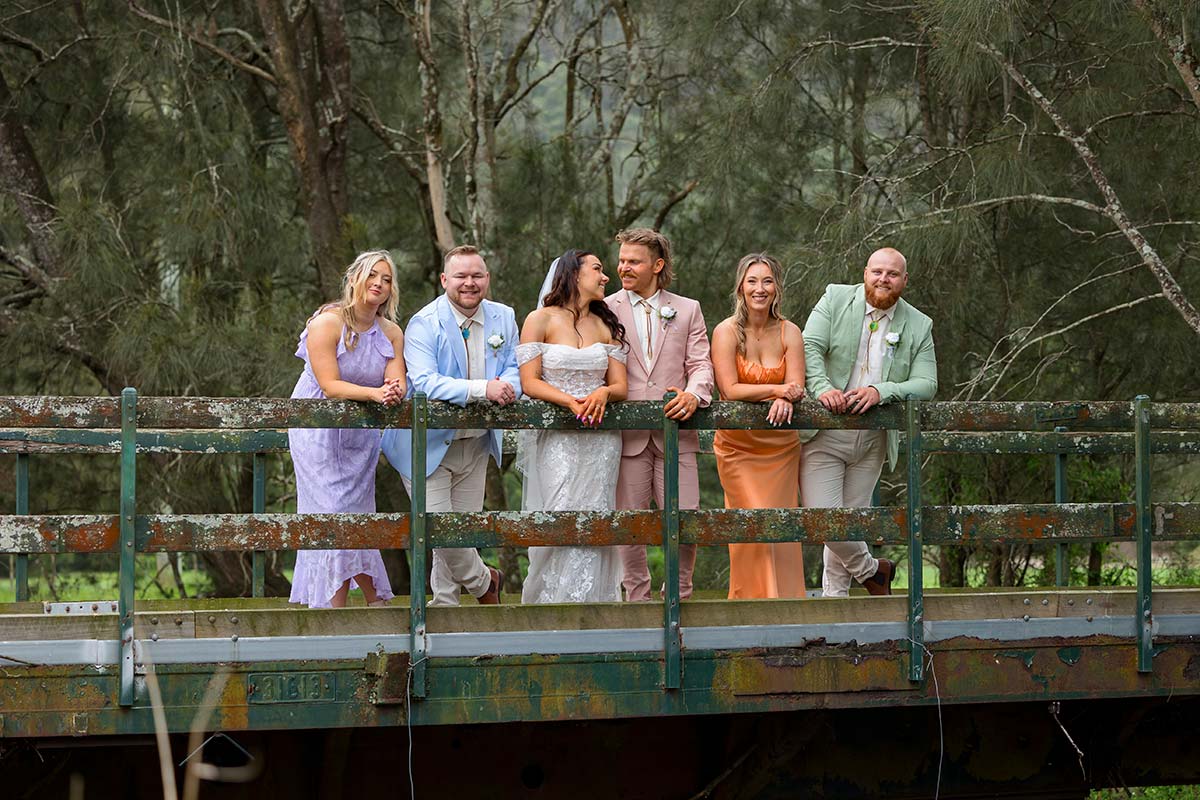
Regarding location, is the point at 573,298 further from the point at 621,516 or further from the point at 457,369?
the point at 621,516

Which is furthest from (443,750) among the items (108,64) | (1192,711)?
(108,64)

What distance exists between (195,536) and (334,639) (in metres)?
0.55

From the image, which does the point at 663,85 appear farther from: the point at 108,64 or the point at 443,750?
the point at 443,750

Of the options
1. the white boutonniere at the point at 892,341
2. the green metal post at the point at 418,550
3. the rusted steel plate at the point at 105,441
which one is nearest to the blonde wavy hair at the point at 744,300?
the white boutonniere at the point at 892,341

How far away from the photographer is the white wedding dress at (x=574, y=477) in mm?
5707

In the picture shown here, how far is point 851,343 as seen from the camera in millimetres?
6141

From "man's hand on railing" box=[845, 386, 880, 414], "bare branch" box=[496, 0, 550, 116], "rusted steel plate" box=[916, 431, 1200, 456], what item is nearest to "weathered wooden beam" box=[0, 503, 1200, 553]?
"rusted steel plate" box=[916, 431, 1200, 456]

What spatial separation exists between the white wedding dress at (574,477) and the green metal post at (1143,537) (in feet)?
6.21

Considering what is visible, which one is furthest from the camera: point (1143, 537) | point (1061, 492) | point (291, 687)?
point (1061, 492)

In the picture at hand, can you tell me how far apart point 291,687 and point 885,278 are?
2790mm

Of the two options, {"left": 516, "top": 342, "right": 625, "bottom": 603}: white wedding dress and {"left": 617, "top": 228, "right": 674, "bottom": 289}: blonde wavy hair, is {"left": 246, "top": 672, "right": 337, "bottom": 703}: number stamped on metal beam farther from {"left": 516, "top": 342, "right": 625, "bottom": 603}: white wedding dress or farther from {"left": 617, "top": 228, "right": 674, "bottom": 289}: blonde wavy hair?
{"left": 617, "top": 228, "right": 674, "bottom": 289}: blonde wavy hair

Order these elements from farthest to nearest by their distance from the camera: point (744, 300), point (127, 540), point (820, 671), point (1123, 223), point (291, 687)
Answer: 1. point (1123, 223)
2. point (744, 300)
3. point (820, 671)
4. point (291, 687)
5. point (127, 540)

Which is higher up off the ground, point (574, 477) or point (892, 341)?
point (892, 341)

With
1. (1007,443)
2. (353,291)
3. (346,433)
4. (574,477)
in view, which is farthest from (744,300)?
(346,433)
